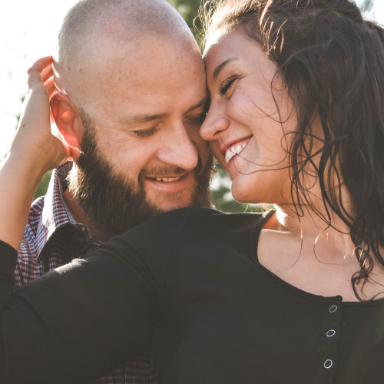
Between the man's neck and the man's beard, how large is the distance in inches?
0.9

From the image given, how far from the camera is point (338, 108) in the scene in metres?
1.73

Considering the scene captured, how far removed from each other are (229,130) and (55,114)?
1.03 metres

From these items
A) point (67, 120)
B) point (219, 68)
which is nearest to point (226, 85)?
point (219, 68)

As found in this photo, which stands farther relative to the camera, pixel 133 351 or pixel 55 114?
pixel 55 114

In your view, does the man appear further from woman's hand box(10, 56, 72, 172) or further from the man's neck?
woman's hand box(10, 56, 72, 172)

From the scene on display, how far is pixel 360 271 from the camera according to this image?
63.8 inches

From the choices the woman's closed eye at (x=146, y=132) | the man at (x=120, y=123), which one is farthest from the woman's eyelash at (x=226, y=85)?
the woman's closed eye at (x=146, y=132)

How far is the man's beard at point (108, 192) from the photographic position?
7.67ft

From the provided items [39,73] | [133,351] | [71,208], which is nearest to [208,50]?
[39,73]

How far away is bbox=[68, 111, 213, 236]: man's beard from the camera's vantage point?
7.67 ft

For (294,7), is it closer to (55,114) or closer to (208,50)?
(208,50)

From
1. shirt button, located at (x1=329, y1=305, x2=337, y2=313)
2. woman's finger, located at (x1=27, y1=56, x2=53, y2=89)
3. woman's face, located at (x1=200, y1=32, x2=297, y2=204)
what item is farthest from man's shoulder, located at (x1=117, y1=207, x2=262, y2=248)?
woman's finger, located at (x1=27, y1=56, x2=53, y2=89)

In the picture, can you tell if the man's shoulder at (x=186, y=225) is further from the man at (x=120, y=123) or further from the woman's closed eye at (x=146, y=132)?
the woman's closed eye at (x=146, y=132)

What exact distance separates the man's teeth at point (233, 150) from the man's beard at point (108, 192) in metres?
0.35
